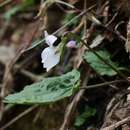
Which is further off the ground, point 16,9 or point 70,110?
point 16,9

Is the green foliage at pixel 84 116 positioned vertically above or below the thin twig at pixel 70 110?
below

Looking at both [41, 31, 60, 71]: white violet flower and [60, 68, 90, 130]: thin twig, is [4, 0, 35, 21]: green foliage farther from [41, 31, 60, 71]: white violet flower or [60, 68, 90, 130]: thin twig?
[41, 31, 60, 71]: white violet flower

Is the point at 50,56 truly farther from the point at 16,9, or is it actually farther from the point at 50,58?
the point at 16,9

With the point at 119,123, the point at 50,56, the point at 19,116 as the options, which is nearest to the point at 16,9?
the point at 19,116

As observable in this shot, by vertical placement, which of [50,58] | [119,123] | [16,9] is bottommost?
[119,123]

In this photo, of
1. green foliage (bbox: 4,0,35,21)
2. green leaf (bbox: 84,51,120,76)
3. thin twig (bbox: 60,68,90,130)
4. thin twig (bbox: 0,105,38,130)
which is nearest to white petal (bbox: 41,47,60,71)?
green leaf (bbox: 84,51,120,76)

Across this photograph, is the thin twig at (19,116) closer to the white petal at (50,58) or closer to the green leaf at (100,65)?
the green leaf at (100,65)

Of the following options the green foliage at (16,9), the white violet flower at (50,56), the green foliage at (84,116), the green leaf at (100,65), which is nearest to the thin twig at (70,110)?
the green foliage at (84,116)

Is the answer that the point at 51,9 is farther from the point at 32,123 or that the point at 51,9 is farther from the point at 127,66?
the point at 127,66

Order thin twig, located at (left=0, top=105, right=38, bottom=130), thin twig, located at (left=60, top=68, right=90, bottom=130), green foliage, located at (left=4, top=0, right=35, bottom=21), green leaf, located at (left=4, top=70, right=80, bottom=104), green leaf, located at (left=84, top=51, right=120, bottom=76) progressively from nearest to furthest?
1. green leaf, located at (left=4, top=70, right=80, bottom=104)
2. green leaf, located at (left=84, top=51, right=120, bottom=76)
3. thin twig, located at (left=60, top=68, right=90, bottom=130)
4. thin twig, located at (left=0, top=105, right=38, bottom=130)
5. green foliage, located at (left=4, top=0, right=35, bottom=21)

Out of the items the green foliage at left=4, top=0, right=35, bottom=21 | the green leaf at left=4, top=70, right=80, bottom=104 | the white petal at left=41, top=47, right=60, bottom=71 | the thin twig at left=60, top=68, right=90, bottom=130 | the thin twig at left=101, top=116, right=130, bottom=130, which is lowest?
the thin twig at left=101, top=116, right=130, bottom=130
